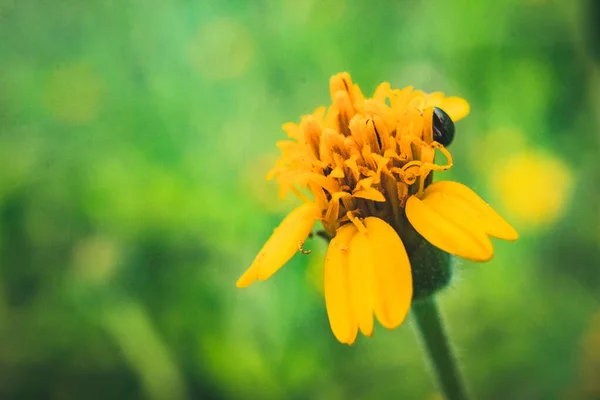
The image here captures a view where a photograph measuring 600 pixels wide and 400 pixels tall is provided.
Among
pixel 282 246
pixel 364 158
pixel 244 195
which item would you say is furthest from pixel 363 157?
pixel 244 195

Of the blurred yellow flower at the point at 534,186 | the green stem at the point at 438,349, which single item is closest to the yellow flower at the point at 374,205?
the green stem at the point at 438,349

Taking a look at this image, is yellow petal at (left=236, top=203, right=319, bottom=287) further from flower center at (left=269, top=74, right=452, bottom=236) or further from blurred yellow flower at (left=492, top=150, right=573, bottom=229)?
blurred yellow flower at (left=492, top=150, right=573, bottom=229)

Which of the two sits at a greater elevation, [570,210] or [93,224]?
[93,224]

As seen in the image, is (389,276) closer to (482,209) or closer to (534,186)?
(482,209)

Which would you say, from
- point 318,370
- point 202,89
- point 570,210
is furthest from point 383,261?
point 202,89

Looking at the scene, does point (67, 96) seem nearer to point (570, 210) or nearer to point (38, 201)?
point (38, 201)

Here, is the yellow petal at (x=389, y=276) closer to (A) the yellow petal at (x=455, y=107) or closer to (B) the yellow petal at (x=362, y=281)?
(B) the yellow petal at (x=362, y=281)

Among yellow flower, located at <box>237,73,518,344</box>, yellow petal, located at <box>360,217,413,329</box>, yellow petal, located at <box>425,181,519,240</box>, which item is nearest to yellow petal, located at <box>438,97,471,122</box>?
yellow flower, located at <box>237,73,518,344</box>
